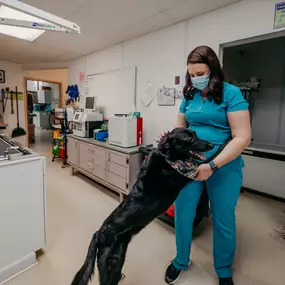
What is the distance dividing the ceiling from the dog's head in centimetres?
178

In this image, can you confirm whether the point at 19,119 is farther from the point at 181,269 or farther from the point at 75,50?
the point at 181,269

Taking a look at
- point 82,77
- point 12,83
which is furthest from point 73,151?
point 12,83

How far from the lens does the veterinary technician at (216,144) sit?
1.12 meters

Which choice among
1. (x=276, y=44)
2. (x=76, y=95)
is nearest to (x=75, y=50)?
(x=76, y=95)

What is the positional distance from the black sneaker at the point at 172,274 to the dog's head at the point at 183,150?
0.92 metres

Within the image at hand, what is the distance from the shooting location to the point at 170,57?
269cm

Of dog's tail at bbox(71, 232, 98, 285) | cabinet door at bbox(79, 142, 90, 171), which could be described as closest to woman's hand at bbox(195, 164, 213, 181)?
dog's tail at bbox(71, 232, 98, 285)

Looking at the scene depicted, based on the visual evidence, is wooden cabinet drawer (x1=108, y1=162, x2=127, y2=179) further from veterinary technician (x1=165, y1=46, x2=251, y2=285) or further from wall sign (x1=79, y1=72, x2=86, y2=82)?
wall sign (x1=79, y1=72, x2=86, y2=82)

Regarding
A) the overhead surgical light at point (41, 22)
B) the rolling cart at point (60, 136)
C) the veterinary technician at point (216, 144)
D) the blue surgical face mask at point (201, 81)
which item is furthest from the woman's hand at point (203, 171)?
the rolling cart at point (60, 136)

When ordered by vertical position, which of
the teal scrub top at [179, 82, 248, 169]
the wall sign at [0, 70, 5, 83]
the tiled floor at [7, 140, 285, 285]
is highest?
the wall sign at [0, 70, 5, 83]

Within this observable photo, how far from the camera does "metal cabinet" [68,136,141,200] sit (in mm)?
2617

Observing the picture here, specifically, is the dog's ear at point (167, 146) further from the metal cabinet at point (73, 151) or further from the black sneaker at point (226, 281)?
the metal cabinet at point (73, 151)

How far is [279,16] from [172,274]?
238 cm

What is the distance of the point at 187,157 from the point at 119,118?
1856mm
